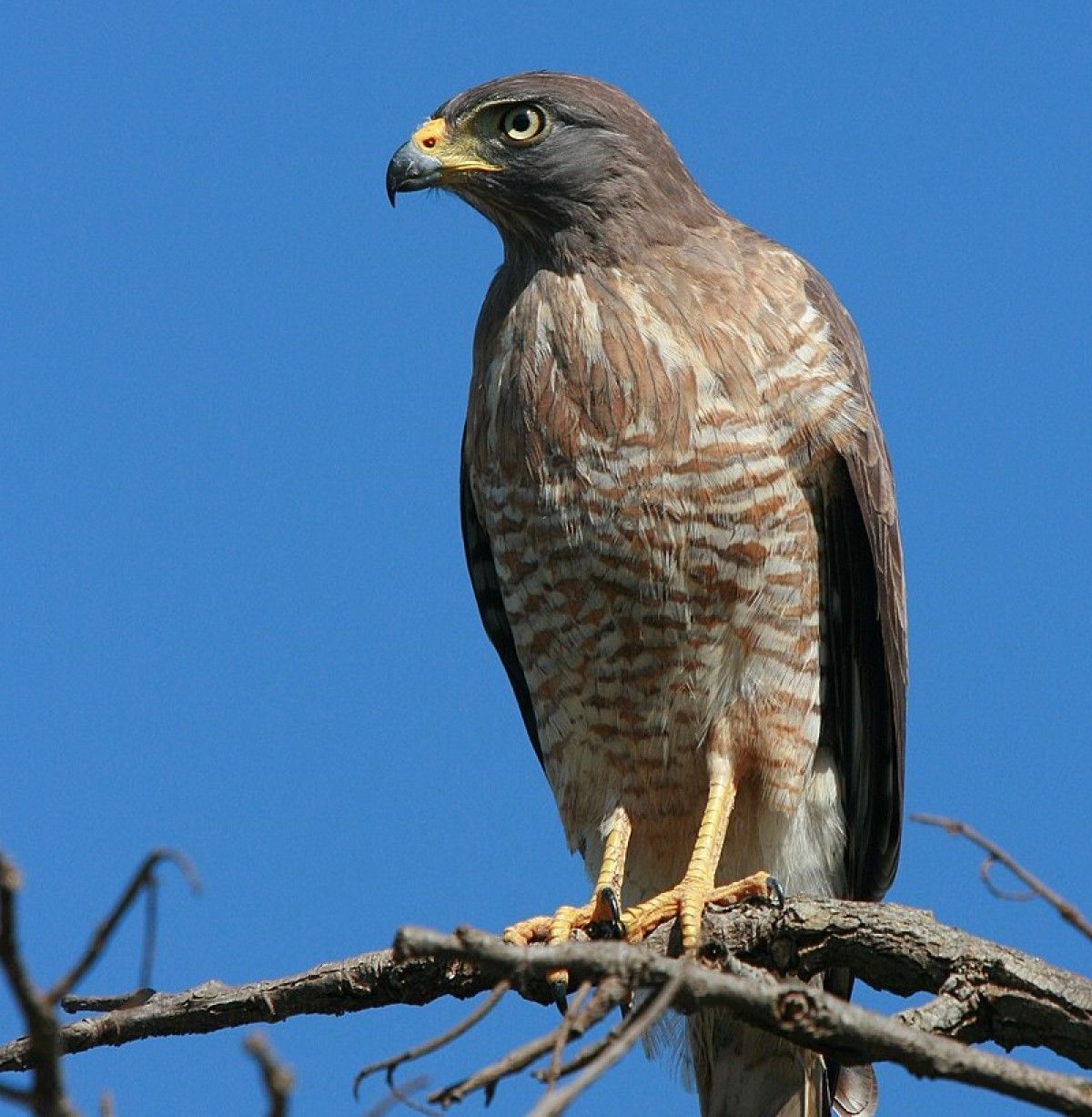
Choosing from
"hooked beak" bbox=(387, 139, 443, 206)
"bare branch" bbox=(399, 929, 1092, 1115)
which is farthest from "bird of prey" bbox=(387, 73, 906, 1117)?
"bare branch" bbox=(399, 929, 1092, 1115)

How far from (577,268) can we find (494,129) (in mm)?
658

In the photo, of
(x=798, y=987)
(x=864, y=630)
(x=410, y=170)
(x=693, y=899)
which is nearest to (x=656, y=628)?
(x=864, y=630)

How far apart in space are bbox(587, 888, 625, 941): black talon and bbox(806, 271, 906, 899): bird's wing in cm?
112

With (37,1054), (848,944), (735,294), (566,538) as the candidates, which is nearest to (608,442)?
(566,538)

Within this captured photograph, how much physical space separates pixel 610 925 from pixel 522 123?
2.98m

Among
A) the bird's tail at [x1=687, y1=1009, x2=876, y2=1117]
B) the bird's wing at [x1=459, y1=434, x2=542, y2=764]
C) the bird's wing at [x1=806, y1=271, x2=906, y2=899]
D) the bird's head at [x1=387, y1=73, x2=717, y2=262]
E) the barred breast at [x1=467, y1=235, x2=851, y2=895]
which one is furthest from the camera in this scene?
the bird's wing at [x1=459, y1=434, x2=542, y2=764]

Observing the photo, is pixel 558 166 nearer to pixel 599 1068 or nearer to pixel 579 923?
pixel 579 923

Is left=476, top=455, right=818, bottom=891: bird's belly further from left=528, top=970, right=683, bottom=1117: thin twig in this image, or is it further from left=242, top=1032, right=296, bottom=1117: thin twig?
left=242, top=1032, right=296, bottom=1117: thin twig

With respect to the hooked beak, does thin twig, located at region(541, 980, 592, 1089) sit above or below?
below

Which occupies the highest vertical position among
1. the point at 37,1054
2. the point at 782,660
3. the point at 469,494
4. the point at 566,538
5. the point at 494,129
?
the point at 494,129

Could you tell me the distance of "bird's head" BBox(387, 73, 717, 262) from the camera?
627 cm

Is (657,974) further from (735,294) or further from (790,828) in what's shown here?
(735,294)

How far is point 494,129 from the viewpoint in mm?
6402

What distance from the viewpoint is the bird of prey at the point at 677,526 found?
5.75 metres
